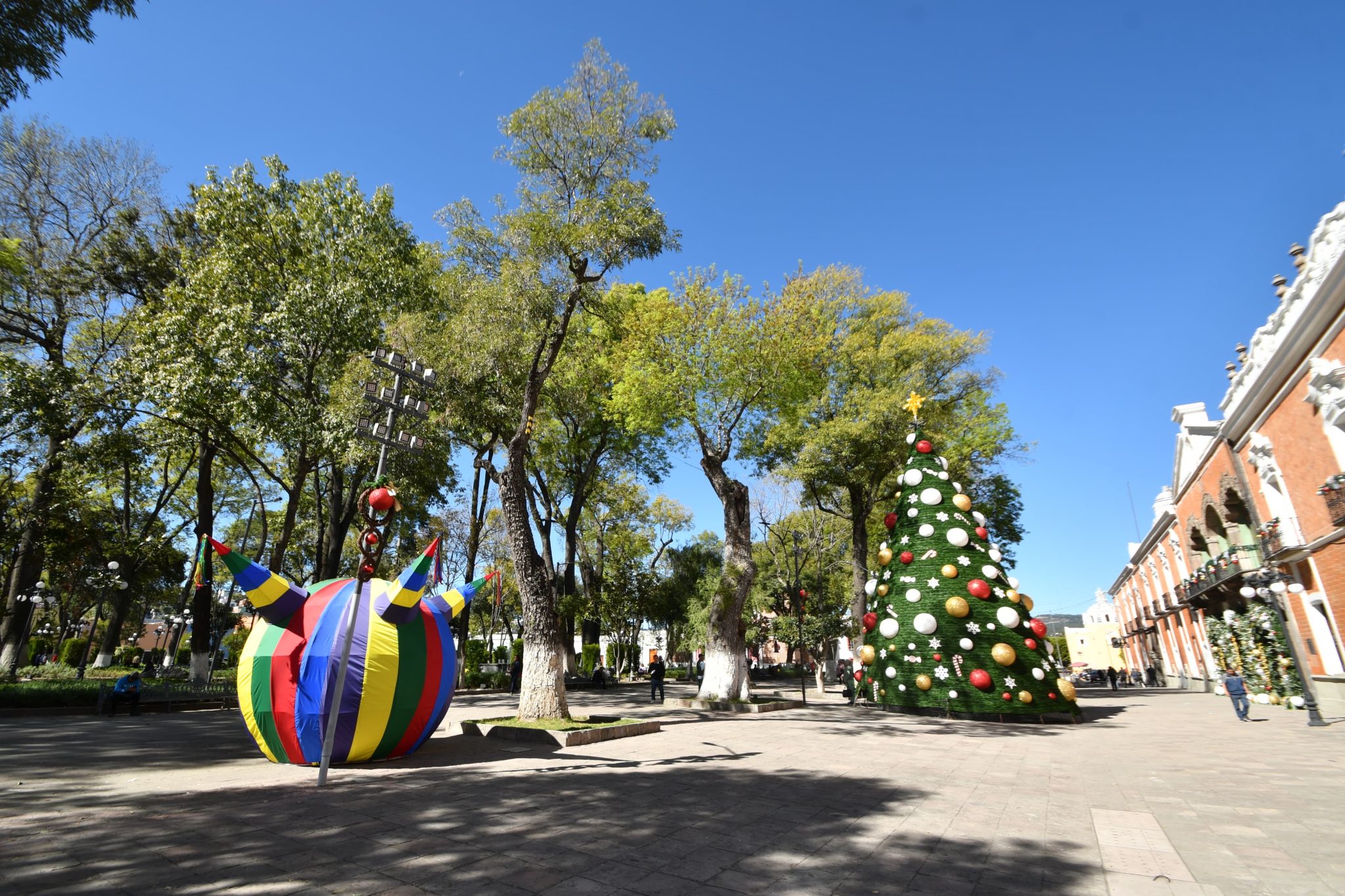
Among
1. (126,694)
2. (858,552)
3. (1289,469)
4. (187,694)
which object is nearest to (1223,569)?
(1289,469)

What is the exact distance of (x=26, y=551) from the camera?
2056 cm

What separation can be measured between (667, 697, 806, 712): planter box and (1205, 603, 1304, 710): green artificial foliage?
14.3m

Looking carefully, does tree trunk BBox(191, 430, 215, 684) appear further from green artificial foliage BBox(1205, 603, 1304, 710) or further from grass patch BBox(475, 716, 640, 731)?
green artificial foliage BBox(1205, 603, 1304, 710)

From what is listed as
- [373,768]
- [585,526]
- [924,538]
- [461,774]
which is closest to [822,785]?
[461,774]

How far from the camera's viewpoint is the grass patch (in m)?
11.4

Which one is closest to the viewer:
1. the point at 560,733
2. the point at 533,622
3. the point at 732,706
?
the point at 560,733

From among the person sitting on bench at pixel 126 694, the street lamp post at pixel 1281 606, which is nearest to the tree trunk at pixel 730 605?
the street lamp post at pixel 1281 606

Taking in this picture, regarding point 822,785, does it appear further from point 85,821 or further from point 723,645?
point 723,645

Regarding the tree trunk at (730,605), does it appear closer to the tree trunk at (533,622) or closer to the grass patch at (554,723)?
the grass patch at (554,723)

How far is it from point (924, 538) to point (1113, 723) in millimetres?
6475

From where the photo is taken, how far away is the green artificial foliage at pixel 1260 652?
62.0ft

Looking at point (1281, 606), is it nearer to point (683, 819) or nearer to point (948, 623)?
point (948, 623)

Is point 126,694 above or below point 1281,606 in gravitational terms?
below

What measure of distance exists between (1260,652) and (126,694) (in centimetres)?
3463
